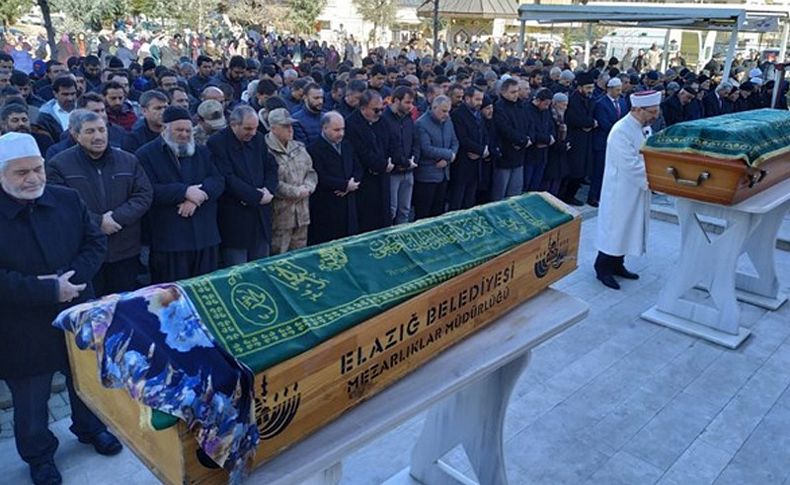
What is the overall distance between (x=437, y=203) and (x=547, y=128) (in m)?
1.88

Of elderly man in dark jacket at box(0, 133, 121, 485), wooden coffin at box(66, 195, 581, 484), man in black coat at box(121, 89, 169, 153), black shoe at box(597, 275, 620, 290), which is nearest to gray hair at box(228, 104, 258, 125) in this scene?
man in black coat at box(121, 89, 169, 153)

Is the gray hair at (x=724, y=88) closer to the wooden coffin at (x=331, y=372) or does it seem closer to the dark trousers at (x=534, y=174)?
the dark trousers at (x=534, y=174)

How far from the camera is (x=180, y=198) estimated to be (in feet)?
14.5

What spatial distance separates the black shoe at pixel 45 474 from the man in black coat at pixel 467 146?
5179 mm

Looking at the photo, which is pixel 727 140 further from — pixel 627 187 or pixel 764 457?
pixel 764 457

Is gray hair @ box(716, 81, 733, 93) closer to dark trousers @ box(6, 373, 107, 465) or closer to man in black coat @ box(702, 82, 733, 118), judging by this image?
man in black coat @ box(702, 82, 733, 118)

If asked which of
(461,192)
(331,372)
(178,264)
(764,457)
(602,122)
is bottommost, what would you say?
(764,457)

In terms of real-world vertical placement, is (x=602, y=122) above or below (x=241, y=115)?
below

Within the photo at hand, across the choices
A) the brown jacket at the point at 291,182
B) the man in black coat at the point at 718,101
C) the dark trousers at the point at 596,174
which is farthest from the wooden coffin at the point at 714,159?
the man in black coat at the point at 718,101

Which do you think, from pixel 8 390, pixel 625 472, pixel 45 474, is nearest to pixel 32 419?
pixel 45 474

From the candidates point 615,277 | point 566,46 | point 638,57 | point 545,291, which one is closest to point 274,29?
point 566,46

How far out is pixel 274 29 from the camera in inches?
1430

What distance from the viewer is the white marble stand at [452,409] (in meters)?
1.96

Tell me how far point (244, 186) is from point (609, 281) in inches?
135
